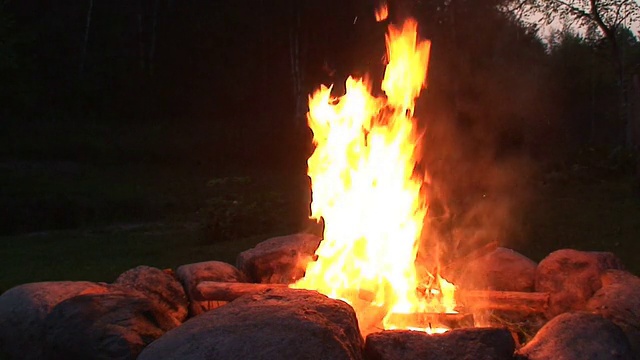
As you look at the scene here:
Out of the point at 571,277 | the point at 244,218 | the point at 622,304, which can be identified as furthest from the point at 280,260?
the point at 244,218

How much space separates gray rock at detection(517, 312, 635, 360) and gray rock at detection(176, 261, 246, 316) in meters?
2.78

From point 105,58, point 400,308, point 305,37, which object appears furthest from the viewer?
point 105,58

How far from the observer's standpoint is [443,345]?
4898mm

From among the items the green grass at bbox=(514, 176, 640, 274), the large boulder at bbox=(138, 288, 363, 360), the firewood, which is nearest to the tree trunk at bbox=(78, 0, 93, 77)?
the green grass at bbox=(514, 176, 640, 274)

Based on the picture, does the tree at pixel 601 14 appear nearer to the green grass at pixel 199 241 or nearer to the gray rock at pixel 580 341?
the green grass at pixel 199 241

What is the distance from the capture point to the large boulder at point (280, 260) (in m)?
7.37

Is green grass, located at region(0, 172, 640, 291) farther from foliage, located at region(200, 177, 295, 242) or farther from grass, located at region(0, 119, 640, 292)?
foliage, located at region(200, 177, 295, 242)

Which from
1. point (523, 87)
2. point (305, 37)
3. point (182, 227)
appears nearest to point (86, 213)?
point (182, 227)

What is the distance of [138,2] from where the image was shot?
31625mm

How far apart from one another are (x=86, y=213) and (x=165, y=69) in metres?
14.0

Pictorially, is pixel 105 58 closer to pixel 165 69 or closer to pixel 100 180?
pixel 165 69

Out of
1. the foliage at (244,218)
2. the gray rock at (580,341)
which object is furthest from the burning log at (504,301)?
the foliage at (244,218)

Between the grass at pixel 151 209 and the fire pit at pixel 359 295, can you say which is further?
the grass at pixel 151 209

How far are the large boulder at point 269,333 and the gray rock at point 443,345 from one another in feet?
0.47
